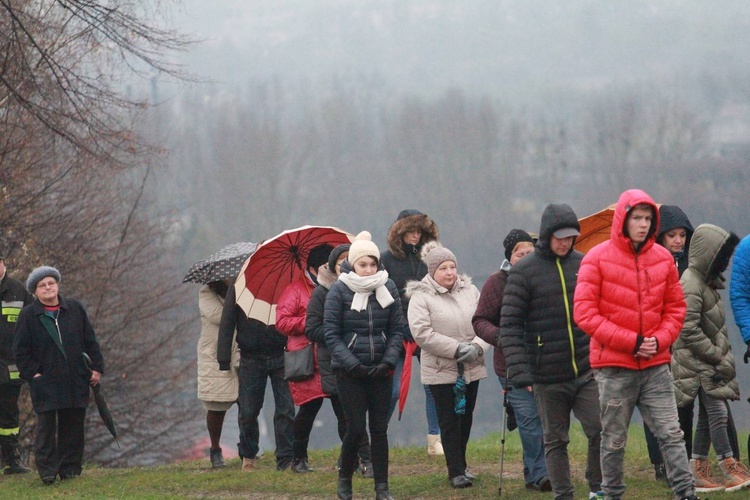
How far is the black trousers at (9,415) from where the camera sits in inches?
468

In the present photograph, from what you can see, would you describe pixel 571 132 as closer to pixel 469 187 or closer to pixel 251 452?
pixel 469 187

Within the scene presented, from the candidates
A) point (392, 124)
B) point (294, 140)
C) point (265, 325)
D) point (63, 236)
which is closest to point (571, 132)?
point (392, 124)

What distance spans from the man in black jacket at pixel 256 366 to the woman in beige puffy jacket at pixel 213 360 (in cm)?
37

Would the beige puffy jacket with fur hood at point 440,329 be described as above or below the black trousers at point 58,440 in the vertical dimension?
above

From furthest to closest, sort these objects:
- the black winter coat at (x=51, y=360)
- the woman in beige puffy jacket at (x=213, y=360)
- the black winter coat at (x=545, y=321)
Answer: the woman in beige puffy jacket at (x=213, y=360)
the black winter coat at (x=51, y=360)
the black winter coat at (x=545, y=321)

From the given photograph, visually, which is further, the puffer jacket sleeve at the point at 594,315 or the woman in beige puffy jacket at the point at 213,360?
the woman in beige puffy jacket at the point at 213,360

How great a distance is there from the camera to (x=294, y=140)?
54.6 metres

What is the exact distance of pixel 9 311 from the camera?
38.4 ft

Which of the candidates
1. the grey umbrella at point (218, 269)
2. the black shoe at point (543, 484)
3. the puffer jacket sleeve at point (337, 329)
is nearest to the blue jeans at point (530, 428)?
the black shoe at point (543, 484)

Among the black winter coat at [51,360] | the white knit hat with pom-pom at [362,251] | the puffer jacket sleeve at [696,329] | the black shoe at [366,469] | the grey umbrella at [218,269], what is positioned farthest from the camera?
the grey umbrella at [218,269]

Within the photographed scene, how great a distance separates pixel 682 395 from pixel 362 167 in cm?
4548

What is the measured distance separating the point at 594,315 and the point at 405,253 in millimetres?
3882

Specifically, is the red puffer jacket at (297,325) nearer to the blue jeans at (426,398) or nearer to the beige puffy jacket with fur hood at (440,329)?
the blue jeans at (426,398)

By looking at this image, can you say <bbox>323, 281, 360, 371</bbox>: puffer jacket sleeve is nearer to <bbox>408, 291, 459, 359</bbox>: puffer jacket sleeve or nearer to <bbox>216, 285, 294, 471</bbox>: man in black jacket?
<bbox>408, 291, 459, 359</bbox>: puffer jacket sleeve
